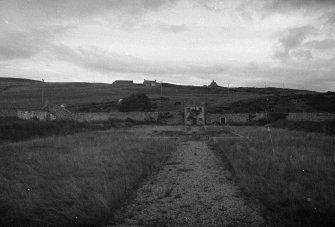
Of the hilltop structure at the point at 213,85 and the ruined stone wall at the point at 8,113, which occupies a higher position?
the hilltop structure at the point at 213,85

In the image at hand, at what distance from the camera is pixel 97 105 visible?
200ft

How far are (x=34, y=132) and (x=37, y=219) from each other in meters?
21.2

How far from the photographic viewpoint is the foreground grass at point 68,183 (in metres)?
6.63

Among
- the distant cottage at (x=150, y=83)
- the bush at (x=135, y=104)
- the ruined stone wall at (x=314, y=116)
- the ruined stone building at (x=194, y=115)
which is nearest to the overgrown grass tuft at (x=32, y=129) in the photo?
the ruined stone building at (x=194, y=115)

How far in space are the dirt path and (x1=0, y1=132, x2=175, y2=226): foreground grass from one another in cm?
51

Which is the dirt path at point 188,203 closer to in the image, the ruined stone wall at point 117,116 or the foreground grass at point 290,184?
the foreground grass at point 290,184

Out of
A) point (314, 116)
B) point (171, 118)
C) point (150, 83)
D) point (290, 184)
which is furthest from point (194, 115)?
point (150, 83)

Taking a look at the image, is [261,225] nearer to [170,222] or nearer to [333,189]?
[170,222]

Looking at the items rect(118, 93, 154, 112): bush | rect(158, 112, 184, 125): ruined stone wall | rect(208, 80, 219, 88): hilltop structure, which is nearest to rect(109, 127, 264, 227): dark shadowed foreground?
rect(158, 112, 184, 125): ruined stone wall

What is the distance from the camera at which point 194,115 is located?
4819 centimetres

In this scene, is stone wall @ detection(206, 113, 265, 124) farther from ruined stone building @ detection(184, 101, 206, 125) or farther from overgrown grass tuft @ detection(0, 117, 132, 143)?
overgrown grass tuft @ detection(0, 117, 132, 143)

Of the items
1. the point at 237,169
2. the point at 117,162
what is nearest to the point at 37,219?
the point at 117,162

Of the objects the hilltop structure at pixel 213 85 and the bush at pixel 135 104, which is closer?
the bush at pixel 135 104

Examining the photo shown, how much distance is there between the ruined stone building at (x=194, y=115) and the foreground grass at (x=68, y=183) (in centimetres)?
3216
